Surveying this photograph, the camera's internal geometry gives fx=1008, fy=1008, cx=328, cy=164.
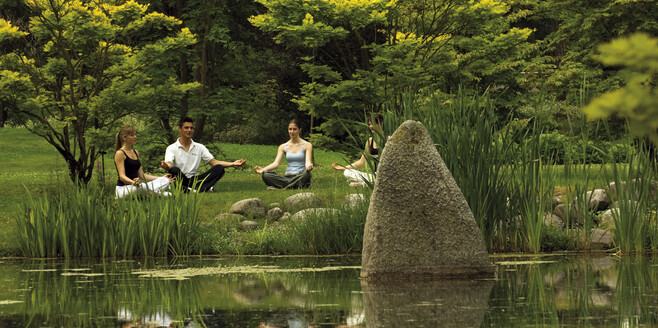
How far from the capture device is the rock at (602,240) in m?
10.9

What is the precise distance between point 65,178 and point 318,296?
5.33 m

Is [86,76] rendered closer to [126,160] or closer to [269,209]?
[126,160]

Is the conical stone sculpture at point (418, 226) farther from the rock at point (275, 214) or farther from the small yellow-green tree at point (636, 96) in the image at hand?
the rock at point (275, 214)

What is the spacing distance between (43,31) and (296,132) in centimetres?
485

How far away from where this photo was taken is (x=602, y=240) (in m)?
10.9

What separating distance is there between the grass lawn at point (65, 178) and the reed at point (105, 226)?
1.13ft

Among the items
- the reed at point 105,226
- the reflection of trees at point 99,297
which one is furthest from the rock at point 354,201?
the reflection of trees at point 99,297

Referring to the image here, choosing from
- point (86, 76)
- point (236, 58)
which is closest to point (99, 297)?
point (86, 76)

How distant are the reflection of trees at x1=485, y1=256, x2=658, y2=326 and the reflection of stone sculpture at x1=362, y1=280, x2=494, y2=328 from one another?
0.38ft

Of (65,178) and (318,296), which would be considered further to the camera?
(65,178)

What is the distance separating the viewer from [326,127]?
67.7ft

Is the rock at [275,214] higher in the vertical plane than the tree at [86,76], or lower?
lower

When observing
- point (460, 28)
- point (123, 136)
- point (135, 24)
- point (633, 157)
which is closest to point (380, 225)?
point (633, 157)

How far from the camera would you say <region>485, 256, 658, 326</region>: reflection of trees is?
586 centimetres
